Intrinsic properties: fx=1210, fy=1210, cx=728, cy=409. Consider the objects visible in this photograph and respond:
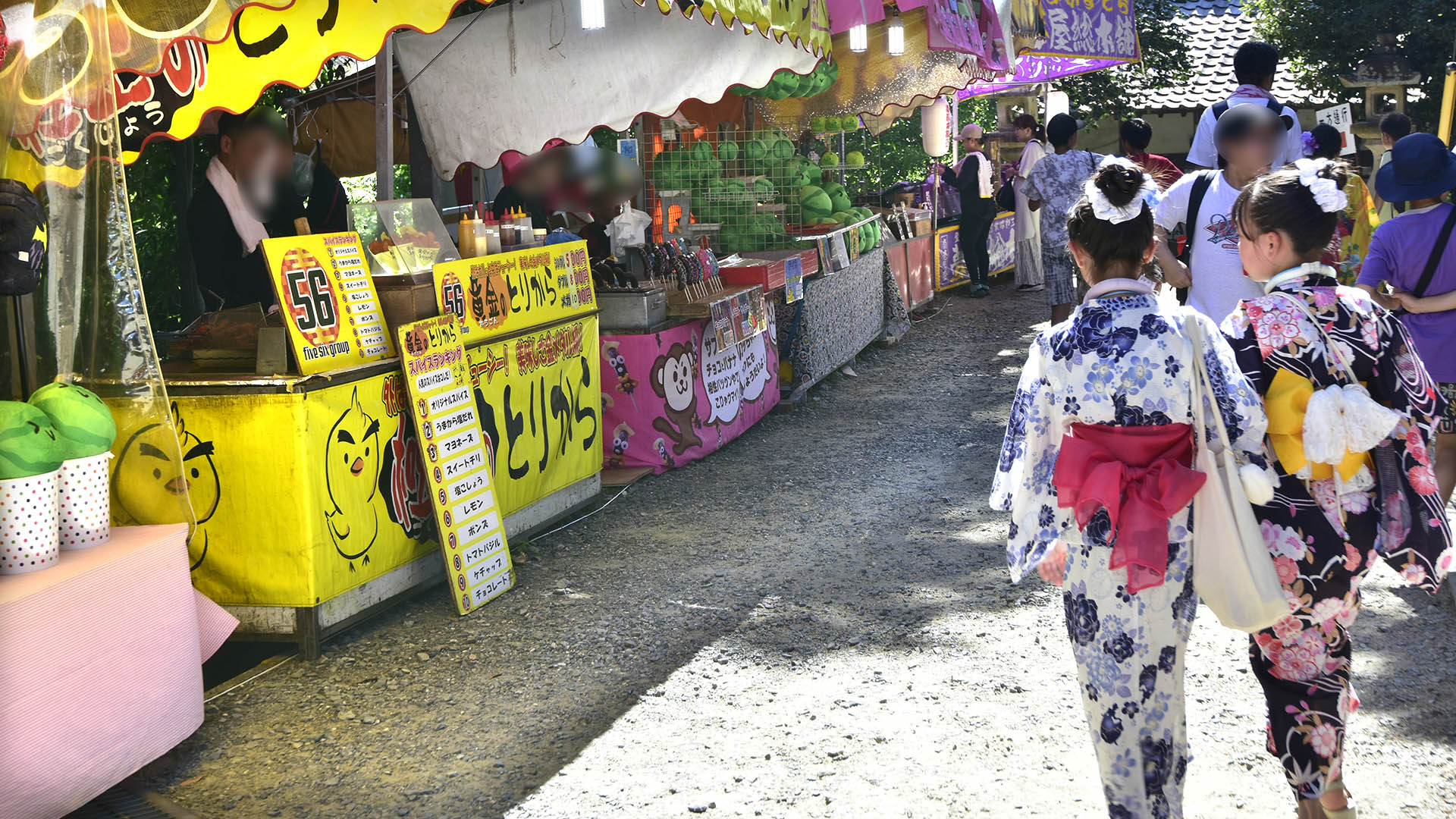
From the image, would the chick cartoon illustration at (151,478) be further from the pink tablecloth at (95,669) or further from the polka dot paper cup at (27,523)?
the polka dot paper cup at (27,523)

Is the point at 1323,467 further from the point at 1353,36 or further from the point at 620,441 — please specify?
the point at 1353,36

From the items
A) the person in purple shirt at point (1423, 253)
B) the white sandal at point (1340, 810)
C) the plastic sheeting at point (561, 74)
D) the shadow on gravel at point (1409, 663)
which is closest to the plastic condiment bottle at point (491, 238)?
the plastic sheeting at point (561, 74)

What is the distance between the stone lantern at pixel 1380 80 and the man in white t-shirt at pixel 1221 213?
32.5ft

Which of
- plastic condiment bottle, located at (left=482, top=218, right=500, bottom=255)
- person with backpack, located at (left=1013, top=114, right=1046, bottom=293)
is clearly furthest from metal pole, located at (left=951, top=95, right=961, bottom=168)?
plastic condiment bottle, located at (left=482, top=218, right=500, bottom=255)

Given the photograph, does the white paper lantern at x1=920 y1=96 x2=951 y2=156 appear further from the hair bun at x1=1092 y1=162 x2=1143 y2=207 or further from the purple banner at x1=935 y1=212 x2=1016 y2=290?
the hair bun at x1=1092 y1=162 x2=1143 y2=207

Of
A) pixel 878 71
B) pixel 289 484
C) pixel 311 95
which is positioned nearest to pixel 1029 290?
pixel 878 71

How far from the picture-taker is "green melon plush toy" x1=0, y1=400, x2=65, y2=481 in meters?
3.31

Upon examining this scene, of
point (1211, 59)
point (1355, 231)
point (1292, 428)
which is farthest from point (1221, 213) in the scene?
point (1211, 59)

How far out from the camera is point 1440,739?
3676mm

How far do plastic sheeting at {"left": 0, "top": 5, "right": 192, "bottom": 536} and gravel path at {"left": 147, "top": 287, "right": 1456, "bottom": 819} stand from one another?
1039mm

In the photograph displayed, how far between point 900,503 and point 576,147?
13.2 feet

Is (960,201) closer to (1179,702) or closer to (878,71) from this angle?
(878,71)

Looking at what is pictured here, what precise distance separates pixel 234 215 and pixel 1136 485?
4.59 metres

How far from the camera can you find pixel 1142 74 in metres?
19.2
